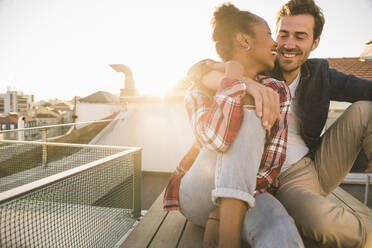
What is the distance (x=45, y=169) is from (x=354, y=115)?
→ 210 inches

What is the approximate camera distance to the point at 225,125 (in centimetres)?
80

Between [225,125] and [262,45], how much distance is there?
1.97 feet

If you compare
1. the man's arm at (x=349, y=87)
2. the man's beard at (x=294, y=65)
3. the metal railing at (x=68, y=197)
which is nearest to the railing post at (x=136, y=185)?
the metal railing at (x=68, y=197)

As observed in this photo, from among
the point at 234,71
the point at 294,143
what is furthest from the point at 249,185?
the point at 294,143

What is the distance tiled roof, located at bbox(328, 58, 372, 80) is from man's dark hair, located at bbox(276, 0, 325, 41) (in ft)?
15.5

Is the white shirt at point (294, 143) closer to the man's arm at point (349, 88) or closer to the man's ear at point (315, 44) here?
the man's arm at point (349, 88)

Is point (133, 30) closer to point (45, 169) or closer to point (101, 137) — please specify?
point (101, 137)

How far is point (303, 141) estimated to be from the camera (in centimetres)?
154

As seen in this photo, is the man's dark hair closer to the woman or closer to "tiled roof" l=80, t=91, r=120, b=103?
the woman

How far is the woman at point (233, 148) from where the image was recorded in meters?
0.75

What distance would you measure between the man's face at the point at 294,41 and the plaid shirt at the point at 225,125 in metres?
0.70

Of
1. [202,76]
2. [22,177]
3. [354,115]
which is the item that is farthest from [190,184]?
[22,177]

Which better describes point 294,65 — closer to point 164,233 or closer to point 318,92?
point 318,92

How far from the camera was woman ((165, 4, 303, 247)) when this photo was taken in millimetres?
753
